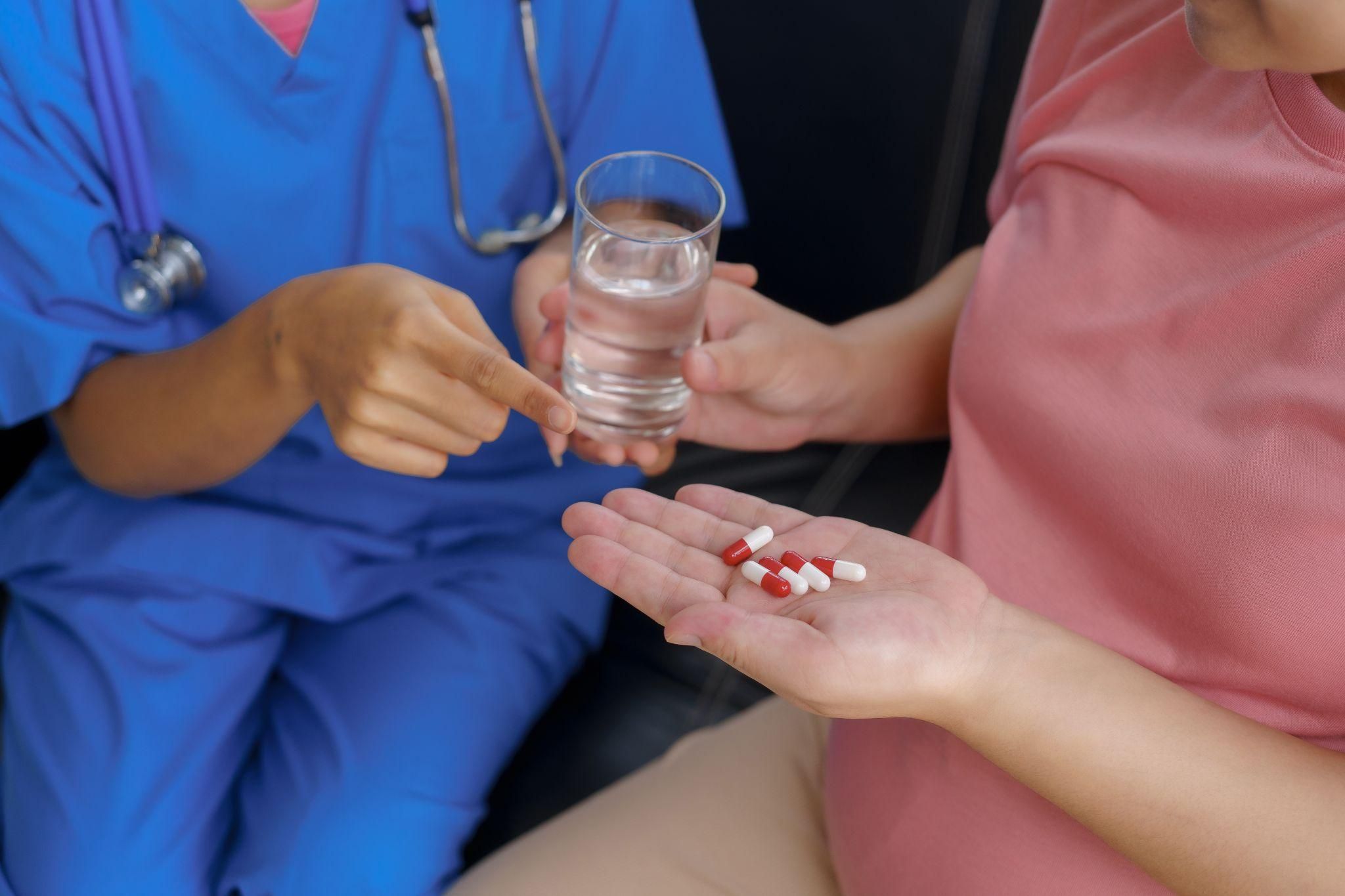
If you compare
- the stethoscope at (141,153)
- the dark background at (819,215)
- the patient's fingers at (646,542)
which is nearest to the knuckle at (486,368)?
the patient's fingers at (646,542)

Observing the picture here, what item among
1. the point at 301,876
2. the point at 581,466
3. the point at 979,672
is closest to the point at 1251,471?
the point at 979,672

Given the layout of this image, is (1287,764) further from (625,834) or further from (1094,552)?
(625,834)

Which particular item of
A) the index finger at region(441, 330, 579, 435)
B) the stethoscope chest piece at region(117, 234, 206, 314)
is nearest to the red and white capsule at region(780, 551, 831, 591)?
→ the index finger at region(441, 330, 579, 435)

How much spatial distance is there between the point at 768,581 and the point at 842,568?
0.19 ft

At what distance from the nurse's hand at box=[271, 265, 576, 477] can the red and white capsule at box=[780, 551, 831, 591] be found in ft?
0.61

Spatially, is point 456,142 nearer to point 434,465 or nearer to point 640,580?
point 434,465

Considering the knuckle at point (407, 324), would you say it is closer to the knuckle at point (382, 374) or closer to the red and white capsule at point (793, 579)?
the knuckle at point (382, 374)

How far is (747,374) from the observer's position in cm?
103

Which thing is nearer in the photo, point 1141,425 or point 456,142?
point 1141,425

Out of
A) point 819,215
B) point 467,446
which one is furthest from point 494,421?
point 819,215

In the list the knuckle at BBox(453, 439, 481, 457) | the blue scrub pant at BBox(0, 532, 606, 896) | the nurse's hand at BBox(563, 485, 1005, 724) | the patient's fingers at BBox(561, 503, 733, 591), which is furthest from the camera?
the blue scrub pant at BBox(0, 532, 606, 896)

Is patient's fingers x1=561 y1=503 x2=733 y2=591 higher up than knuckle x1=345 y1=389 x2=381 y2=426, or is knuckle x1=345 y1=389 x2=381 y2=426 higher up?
knuckle x1=345 y1=389 x2=381 y2=426

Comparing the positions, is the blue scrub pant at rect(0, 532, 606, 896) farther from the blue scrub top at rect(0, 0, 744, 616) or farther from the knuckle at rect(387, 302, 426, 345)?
the knuckle at rect(387, 302, 426, 345)

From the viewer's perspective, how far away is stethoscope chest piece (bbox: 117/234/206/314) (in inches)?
39.4
